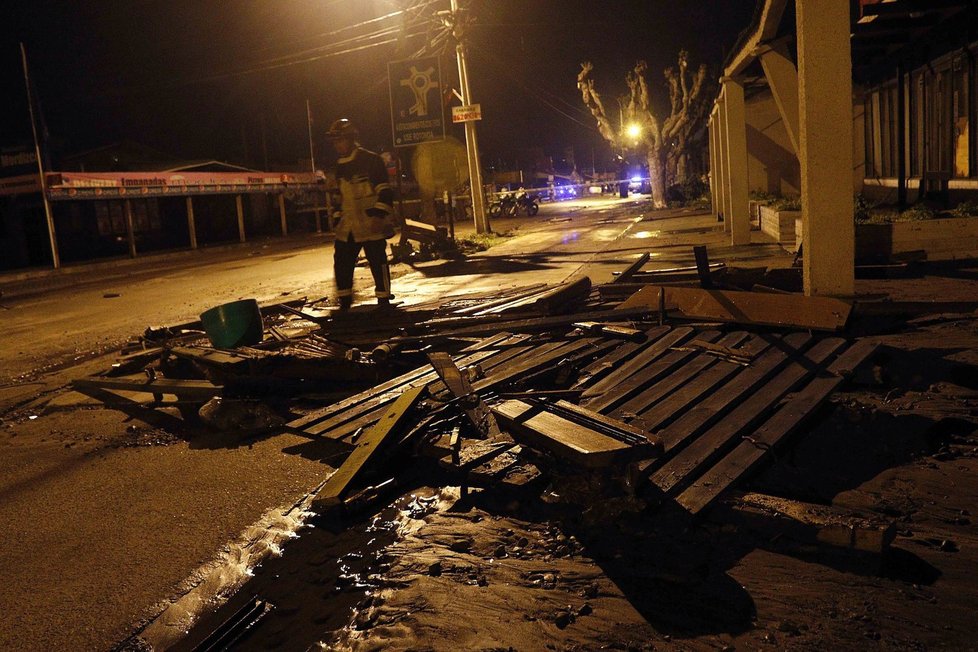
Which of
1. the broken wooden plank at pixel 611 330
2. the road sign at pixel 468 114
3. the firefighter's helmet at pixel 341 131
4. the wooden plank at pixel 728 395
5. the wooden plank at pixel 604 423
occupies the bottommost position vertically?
the wooden plank at pixel 728 395

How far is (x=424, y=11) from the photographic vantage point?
23.2 m

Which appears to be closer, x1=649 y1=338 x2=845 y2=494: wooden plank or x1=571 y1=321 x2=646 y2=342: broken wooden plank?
→ x1=649 y1=338 x2=845 y2=494: wooden plank

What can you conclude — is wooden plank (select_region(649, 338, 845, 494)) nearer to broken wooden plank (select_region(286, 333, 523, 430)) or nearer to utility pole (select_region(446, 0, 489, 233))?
broken wooden plank (select_region(286, 333, 523, 430))

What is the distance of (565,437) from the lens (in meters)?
3.55

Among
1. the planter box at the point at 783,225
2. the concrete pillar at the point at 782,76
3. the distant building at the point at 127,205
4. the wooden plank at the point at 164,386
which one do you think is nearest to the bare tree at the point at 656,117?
the distant building at the point at 127,205

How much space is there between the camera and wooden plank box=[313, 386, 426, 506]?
399 centimetres

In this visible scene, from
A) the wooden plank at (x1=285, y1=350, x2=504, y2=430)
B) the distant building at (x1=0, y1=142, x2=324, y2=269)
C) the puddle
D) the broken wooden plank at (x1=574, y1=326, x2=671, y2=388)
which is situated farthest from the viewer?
the distant building at (x1=0, y1=142, x2=324, y2=269)

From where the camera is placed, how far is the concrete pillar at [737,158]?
13984 mm

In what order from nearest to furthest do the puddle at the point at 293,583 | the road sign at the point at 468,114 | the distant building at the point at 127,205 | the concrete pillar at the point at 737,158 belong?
1. the puddle at the point at 293,583
2. the concrete pillar at the point at 737,158
3. the road sign at the point at 468,114
4. the distant building at the point at 127,205

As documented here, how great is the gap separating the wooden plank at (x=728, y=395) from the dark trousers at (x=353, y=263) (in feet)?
18.9

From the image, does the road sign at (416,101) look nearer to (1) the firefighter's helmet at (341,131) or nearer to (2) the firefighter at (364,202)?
(2) the firefighter at (364,202)

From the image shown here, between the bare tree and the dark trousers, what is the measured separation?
21.8 m

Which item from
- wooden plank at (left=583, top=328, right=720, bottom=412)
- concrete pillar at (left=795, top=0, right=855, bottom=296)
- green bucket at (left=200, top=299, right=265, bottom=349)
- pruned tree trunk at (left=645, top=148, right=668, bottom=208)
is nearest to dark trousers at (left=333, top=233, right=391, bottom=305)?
green bucket at (left=200, top=299, right=265, bottom=349)

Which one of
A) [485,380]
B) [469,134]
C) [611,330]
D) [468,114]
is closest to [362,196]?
[611,330]
